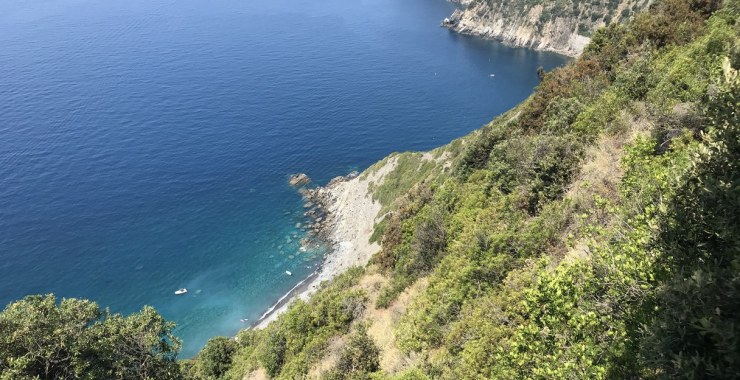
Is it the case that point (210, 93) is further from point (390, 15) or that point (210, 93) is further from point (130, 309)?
point (390, 15)

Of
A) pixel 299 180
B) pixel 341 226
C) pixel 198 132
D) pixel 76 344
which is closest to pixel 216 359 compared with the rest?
pixel 76 344

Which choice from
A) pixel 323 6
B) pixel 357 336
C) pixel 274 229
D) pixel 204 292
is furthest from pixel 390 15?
pixel 357 336

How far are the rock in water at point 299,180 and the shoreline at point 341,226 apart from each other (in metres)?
2.24

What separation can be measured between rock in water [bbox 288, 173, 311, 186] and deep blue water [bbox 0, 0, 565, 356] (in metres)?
1.77

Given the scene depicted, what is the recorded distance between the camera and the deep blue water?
6234cm

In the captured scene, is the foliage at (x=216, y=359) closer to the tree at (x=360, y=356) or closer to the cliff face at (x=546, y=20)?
the tree at (x=360, y=356)

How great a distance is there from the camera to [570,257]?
13.1 m

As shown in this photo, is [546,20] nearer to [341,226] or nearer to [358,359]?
[341,226]

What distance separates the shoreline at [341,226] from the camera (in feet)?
183

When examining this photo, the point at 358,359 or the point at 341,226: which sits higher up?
the point at 358,359

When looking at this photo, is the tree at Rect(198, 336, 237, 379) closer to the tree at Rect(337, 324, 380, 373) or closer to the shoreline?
the shoreline

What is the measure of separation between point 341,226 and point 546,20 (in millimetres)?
127471

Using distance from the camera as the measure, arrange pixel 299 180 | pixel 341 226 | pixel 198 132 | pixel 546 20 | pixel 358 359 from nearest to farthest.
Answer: pixel 358 359, pixel 341 226, pixel 299 180, pixel 198 132, pixel 546 20

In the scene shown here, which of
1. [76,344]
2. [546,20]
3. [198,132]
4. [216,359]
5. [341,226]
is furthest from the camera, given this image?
[546,20]
